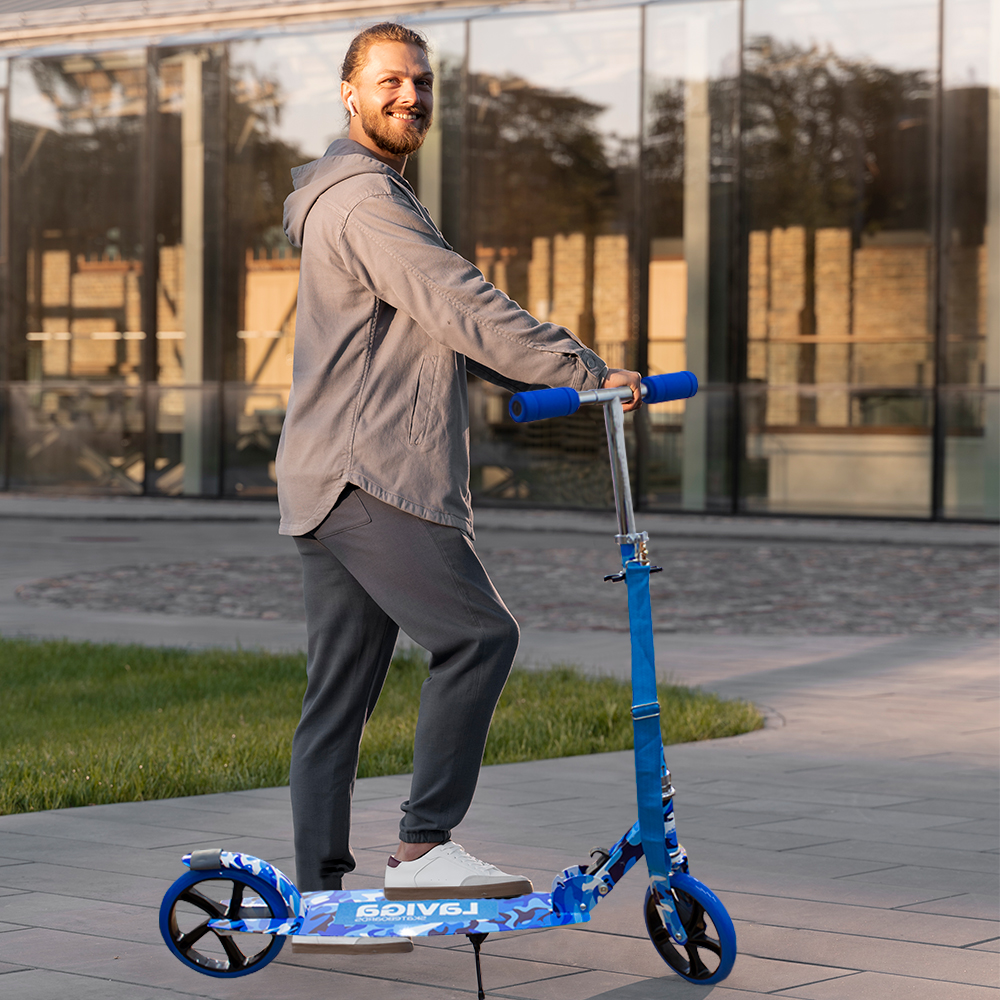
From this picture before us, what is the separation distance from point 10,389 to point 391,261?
25551 mm

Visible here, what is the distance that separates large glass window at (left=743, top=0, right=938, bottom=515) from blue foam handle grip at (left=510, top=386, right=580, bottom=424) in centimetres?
1916

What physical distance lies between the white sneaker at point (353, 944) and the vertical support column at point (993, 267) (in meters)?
19.2

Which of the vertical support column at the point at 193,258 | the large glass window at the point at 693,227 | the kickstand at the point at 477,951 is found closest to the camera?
the kickstand at the point at 477,951

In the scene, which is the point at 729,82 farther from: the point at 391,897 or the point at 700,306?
the point at 391,897

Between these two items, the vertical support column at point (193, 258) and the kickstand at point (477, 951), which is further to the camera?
the vertical support column at point (193, 258)

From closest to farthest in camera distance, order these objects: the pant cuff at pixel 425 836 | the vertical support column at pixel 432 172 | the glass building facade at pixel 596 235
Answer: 1. the pant cuff at pixel 425 836
2. the glass building facade at pixel 596 235
3. the vertical support column at pixel 432 172

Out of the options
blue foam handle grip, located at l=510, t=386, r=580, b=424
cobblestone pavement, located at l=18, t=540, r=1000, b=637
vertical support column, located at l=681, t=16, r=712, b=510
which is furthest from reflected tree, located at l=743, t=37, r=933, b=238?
blue foam handle grip, located at l=510, t=386, r=580, b=424

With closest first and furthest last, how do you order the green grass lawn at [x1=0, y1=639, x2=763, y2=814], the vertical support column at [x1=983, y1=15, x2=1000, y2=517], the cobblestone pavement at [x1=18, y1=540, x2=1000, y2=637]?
the green grass lawn at [x1=0, y1=639, x2=763, y2=814] → the cobblestone pavement at [x1=18, y1=540, x2=1000, y2=637] → the vertical support column at [x1=983, y1=15, x2=1000, y2=517]

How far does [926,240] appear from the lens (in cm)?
2173

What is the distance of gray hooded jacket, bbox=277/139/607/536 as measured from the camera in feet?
11.2

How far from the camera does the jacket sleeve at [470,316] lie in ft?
11.2

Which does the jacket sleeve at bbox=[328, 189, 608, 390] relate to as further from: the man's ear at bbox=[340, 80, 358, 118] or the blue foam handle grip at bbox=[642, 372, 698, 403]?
the man's ear at bbox=[340, 80, 358, 118]

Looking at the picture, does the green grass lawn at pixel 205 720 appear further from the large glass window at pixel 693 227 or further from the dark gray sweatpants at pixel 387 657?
the large glass window at pixel 693 227

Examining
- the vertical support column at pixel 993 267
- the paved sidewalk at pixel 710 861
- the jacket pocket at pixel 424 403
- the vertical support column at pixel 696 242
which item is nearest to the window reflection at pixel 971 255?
the vertical support column at pixel 993 267
